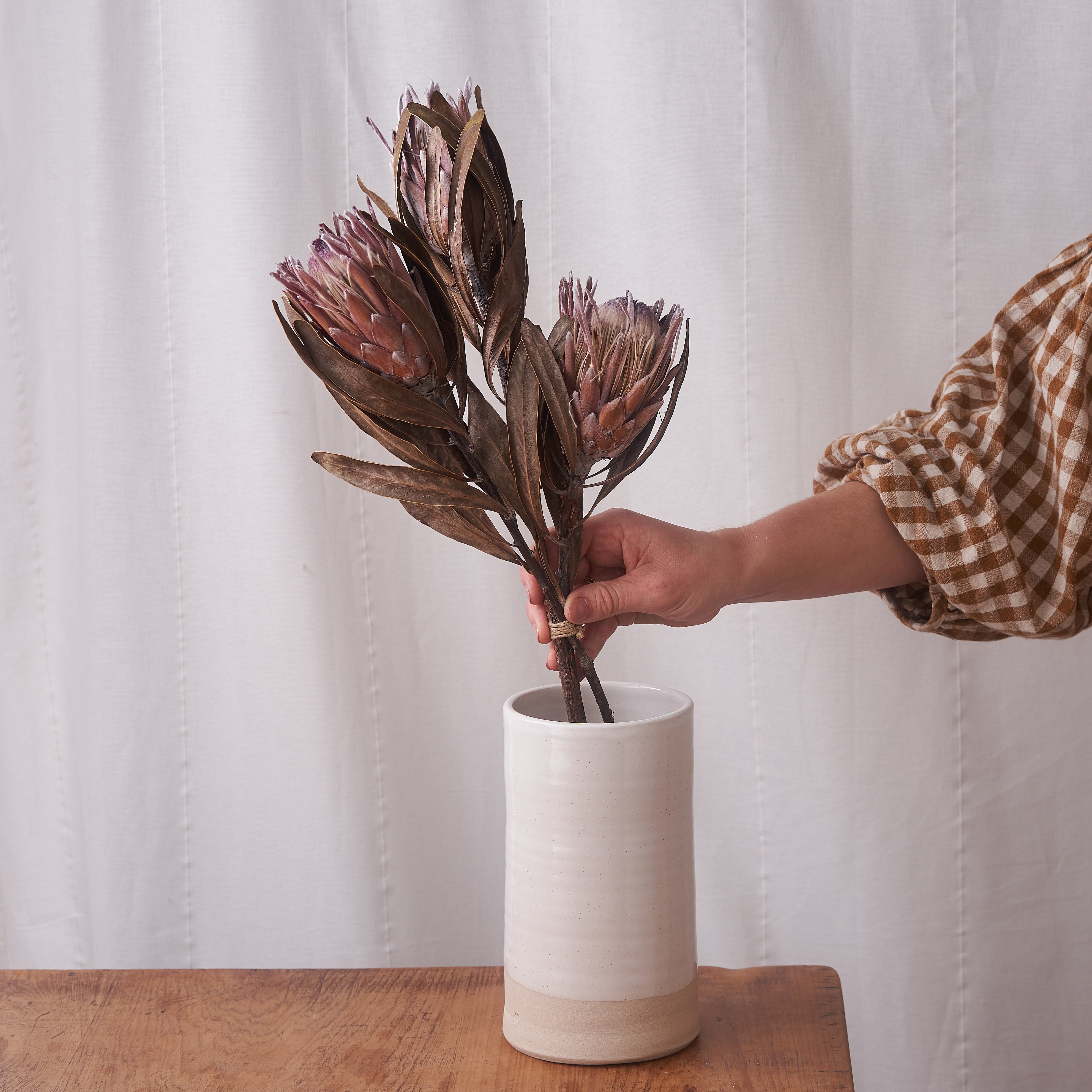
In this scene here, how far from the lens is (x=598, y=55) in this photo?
47.6 inches

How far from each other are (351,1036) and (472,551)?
2.07 feet

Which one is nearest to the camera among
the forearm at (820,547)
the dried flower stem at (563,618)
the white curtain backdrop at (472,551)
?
the dried flower stem at (563,618)

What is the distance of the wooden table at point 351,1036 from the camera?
0.71 meters

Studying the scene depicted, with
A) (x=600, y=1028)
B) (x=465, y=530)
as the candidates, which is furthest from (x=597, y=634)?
(x=600, y=1028)

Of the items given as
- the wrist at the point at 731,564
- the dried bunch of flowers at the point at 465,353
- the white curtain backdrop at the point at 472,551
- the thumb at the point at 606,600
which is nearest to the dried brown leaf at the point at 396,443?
the dried bunch of flowers at the point at 465,353

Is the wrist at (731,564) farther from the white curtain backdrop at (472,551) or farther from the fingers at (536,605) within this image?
the white curtain backdrop at (472,551)

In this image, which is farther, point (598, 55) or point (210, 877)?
point (210, 877)

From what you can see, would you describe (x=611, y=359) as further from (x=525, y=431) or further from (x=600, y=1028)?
(x=600, y=1028)

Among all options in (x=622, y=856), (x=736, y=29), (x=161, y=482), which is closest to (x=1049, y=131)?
(x=736, y=29)

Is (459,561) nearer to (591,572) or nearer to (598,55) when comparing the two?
(591,572)

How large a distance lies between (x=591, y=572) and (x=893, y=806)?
656 millimetres

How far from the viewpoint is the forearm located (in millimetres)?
839

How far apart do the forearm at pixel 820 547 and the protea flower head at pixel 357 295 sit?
1.04 feet

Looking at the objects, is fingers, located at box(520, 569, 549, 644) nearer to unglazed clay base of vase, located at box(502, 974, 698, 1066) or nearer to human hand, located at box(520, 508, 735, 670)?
human hand, located at box(520, 508, 735, 670)
